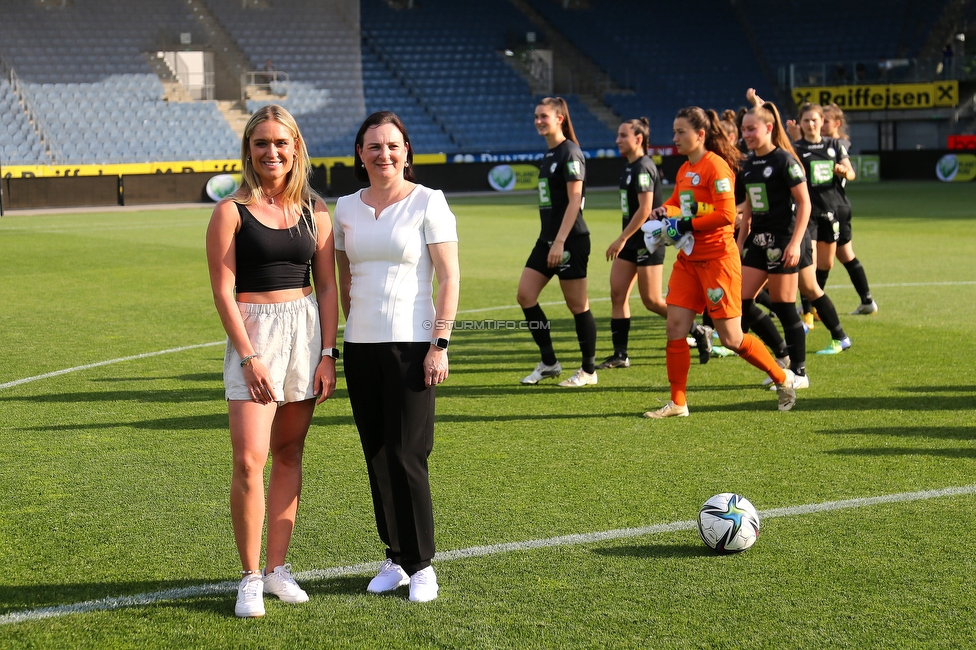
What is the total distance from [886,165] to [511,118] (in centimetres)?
1342

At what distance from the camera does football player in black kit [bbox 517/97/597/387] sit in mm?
8117

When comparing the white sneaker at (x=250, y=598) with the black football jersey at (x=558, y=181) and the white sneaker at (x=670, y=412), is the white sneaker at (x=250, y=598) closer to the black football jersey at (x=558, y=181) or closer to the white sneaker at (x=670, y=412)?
the white sneaker at (x=670, y=412)

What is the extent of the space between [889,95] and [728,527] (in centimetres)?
3907

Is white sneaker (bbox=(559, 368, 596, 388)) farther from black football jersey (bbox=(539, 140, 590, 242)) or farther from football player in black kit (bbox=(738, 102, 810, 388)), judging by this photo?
football player in black kit (bbox=(738, 102, 810, 388))

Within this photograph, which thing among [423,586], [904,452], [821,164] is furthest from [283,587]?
[821,164]

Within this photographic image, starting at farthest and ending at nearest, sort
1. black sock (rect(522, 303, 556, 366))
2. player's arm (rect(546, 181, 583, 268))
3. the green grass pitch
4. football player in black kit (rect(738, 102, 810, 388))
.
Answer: black sock (rect(522, 303, 556, 366)), player's arm (rect(546, 181, 583, 268)), football player in black kit (rect(738, 102, 810, 388)), the green grass pitch

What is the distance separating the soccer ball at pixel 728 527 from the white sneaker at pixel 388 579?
1286 millimetres

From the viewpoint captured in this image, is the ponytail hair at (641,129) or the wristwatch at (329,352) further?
the ponytail hair at (641,129)

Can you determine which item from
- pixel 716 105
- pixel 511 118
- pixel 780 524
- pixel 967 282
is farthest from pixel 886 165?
pixel 780 524

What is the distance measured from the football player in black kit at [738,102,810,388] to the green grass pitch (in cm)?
57

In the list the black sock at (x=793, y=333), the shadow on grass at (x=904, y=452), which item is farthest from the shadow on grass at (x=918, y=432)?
the black sock at (x=793, y=333)

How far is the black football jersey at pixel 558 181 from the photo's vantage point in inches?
321

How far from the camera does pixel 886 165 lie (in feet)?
125

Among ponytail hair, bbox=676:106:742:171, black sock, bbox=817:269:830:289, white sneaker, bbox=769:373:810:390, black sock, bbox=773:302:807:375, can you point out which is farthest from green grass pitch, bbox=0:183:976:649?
ponytail hair, bbox=676:106:742:171
